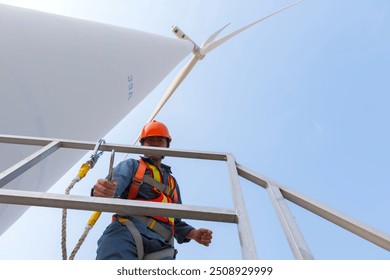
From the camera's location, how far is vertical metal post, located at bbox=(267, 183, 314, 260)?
1996mm

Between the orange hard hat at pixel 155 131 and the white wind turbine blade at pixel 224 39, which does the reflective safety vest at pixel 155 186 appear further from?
the white wind turbine blade at pixel 224 39

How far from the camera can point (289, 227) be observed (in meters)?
2.26

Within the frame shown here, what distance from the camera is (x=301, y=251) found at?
1996 mm

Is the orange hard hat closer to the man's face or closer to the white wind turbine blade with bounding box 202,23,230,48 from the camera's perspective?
the man's face

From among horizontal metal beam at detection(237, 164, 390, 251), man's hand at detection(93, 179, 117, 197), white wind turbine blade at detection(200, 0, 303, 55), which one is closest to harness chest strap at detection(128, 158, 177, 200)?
man's hand at detection(93, 179, 117, 197)

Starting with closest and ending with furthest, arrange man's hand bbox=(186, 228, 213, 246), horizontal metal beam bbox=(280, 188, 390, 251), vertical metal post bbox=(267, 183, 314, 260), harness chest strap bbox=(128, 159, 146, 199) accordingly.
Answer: vertical metal post bbox=(267, 183, 314, 260) → horizontal metal beam bbox=(280, 188, 390, 251) → harness chest strap bbox=(128, 159, 146, 199) → man's hand bbox=(186, 228, 213, 246)

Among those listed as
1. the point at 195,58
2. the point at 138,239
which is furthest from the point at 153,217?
the point at 195,58

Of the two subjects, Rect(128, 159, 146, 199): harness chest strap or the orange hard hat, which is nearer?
Rect(128, 159, 146, 199): harness chest strap

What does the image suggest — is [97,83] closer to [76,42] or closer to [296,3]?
[76,42]

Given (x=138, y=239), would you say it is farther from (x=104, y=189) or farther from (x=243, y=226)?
(x=243, y=226)

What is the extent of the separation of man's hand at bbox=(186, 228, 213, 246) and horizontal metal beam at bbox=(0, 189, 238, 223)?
2.25 meters

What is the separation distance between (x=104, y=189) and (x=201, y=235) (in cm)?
195

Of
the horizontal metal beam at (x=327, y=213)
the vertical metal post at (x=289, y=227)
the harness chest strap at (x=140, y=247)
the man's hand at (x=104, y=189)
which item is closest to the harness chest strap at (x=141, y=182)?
the harness chest strap at (x=140, y=247)
